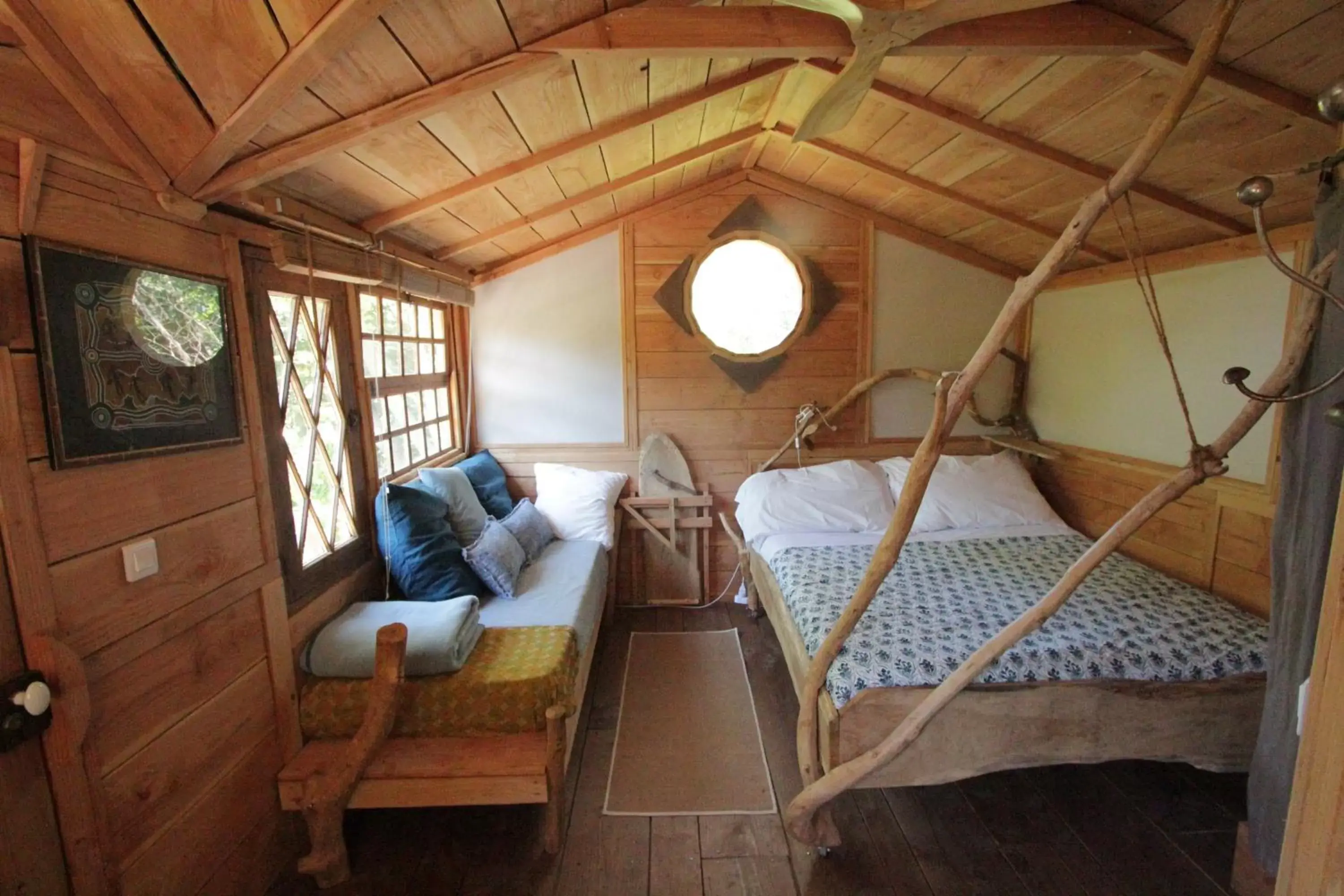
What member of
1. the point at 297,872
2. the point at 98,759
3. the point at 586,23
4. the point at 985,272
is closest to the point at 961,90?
the point at 586,23

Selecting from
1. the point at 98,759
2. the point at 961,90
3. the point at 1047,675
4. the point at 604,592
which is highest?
the point at 961,90

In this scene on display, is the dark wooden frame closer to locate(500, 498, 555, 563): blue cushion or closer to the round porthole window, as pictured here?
locate(500, 498, 555, 563): blue cushion

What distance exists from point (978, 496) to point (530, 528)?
2.38 metres

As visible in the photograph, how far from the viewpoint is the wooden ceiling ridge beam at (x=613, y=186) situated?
268cm

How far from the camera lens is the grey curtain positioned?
3.86 feet

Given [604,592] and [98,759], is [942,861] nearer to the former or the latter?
[604,592]

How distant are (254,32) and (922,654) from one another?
2.20 meters

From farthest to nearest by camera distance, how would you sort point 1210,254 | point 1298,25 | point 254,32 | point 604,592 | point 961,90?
point 604,592 < point 1210,254 < point 961,90 < point 1298,25 < point 254,32

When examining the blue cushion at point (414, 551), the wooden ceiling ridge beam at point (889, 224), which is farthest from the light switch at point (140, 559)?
the wooden ceiling ridge beam at point (889, 224)

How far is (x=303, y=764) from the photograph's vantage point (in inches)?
66.6

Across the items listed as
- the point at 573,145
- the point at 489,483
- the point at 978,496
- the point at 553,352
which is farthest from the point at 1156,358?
the point at 489,483

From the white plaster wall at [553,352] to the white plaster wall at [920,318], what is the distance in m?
1.57

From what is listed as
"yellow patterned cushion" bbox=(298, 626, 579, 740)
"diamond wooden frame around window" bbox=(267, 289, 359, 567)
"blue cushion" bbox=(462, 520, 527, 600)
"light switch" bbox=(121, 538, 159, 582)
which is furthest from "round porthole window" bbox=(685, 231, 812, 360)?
"light switch" bbox=(121, 538, 159, 582)

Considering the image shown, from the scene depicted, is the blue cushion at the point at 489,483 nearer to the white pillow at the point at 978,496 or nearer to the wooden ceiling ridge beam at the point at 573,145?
the wooden ceiling ridge beam at the point at 573,145
